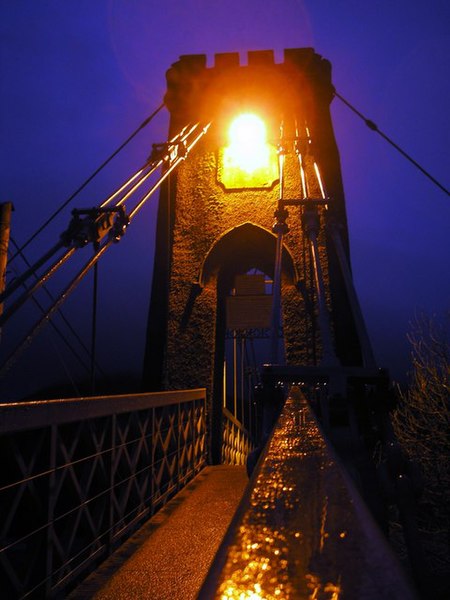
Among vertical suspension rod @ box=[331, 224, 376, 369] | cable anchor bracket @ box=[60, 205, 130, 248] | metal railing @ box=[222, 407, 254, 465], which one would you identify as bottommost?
metal railing @ box=[222, 407, 254, 465]

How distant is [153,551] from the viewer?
313 centimetres

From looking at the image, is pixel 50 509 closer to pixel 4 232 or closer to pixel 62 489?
pixel 62 489

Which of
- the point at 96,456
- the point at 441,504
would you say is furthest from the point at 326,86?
the point at 441,504

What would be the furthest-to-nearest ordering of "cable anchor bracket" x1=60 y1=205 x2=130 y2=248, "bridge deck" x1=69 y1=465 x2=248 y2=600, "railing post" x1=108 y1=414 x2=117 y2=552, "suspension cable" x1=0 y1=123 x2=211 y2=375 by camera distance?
"cable anchor bracket" x1=60 y1=205 x2=130 y2=248 < "suspension cable" x1=0 y1=123 x2=211 y2=375 < "railing post" x1=108 y1=414 x2=117 y2=552 < "bridge deck" x1=69 y1=465 x2=248 y2=600

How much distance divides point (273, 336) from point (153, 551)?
2277 millimetres

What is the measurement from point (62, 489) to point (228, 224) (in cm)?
660

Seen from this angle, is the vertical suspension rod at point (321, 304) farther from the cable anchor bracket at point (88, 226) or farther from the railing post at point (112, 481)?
the cable anchor bracket at point (88, 226)

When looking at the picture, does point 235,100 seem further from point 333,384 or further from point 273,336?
point 333,384

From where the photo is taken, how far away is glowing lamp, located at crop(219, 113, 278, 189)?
927 centimetres

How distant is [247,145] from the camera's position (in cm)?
968

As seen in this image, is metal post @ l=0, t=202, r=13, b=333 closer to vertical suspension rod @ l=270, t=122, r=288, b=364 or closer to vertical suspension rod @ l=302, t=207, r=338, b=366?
vertical suspension rod @ l=270, t=122, r=288, b=364

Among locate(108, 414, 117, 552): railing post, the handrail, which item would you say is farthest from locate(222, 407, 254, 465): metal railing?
locate(108, 414, 117, 552): railing post

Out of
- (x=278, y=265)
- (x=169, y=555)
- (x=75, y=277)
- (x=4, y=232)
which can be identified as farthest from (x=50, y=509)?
(x=4, y=232)

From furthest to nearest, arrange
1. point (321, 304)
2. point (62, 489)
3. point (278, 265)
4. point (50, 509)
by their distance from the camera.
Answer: point (278, 265) → point (321, 304) → point (62, 489) → point (50, 509)
